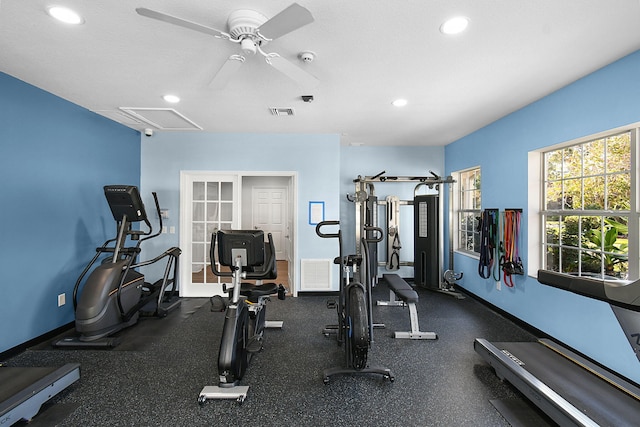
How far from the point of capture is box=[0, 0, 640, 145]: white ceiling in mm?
1690

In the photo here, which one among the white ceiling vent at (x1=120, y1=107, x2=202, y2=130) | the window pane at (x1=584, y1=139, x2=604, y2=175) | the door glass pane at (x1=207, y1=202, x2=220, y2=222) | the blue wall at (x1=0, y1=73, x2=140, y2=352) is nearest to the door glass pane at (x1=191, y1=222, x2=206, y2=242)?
the door glass pane at (x1=207, y1=202, x2=220, y2=222)

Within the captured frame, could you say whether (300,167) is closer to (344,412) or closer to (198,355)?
(198,355)

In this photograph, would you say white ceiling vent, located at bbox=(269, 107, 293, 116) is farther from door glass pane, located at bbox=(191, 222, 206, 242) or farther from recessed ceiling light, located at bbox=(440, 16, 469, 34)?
door glass pane, located at bbox=(191, 222, 206, 242)

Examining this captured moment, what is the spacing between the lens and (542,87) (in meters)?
2.74

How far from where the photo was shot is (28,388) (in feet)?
6.23

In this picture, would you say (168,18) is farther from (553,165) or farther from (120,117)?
(553,165)

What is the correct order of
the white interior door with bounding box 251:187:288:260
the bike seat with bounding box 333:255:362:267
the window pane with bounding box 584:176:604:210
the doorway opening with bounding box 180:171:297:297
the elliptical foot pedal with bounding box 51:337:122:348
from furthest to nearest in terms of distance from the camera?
the white interior door with bounding box 251:187:288:260, the doorway opening with bounding box 180:171:297:297, the elliptical foot pedal with bounding box 51:337:122:348, the window pane with bounding box 584:176:604:210, the bike seat with bounding box 333:255:362:267

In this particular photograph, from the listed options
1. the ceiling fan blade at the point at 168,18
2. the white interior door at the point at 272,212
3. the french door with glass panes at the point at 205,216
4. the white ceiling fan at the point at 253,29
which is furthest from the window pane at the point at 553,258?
the white interior door at the point at 272,212

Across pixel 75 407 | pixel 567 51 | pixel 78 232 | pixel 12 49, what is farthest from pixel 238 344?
pixel 567 51

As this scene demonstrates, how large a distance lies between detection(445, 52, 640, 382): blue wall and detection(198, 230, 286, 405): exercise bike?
9.12 ft

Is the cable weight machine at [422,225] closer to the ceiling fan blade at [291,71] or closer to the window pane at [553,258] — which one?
the window pane at [553,258]

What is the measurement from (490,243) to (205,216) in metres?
4.25

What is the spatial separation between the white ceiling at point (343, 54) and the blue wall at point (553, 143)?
17 centimetres

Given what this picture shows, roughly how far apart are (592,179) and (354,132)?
284cm
